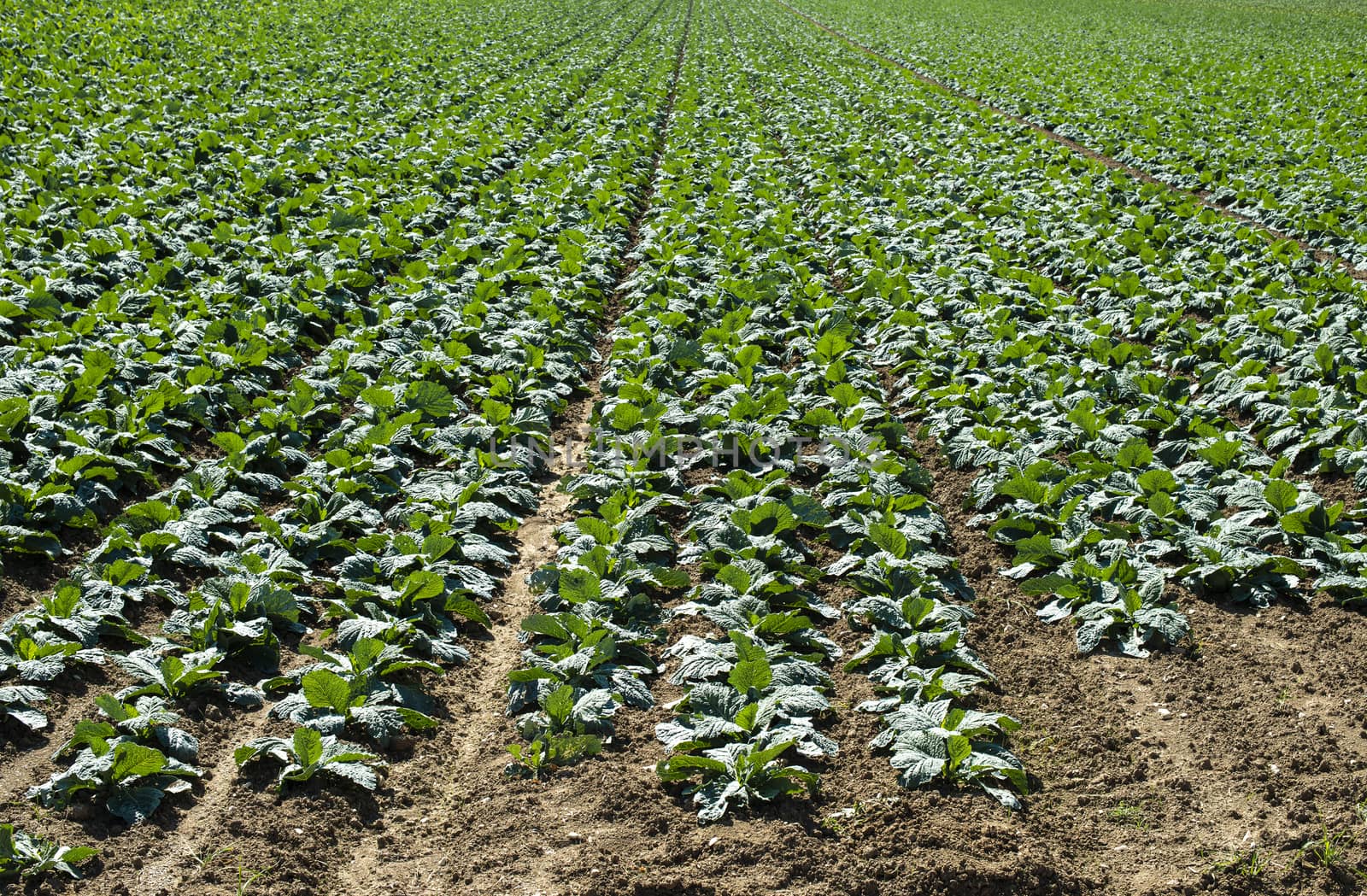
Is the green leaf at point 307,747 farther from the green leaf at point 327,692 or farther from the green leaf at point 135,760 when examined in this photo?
the green leaf at point 135,760

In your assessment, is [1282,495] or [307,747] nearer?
[307,747]

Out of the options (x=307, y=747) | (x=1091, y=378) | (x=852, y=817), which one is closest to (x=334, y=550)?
(x=307, y=747)

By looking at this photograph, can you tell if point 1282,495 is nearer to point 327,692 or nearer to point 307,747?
point 327,692

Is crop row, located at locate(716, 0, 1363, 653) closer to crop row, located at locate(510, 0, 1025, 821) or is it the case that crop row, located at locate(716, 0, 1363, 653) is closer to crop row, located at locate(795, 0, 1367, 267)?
crop row, located at locate(510, 0, 1025, 821)

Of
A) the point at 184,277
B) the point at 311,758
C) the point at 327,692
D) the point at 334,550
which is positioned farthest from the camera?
the point at 184,277

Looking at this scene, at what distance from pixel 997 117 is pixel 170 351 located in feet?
60.4

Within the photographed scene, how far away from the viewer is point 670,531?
22.7ft

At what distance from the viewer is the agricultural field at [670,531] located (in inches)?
179

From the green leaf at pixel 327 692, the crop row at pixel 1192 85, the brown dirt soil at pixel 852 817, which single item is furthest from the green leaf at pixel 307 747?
the crop row at pixel 1192 85

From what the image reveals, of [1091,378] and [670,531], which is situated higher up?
[1091,378]

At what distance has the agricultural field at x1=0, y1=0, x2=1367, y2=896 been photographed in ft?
14.9

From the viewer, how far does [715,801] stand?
4.61m

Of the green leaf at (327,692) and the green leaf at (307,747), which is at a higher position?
the green leaf at (327,692)

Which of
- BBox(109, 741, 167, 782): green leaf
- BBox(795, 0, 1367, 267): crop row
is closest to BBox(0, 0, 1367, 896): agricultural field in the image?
BBox(109, 741, 167, 782): green leaf
